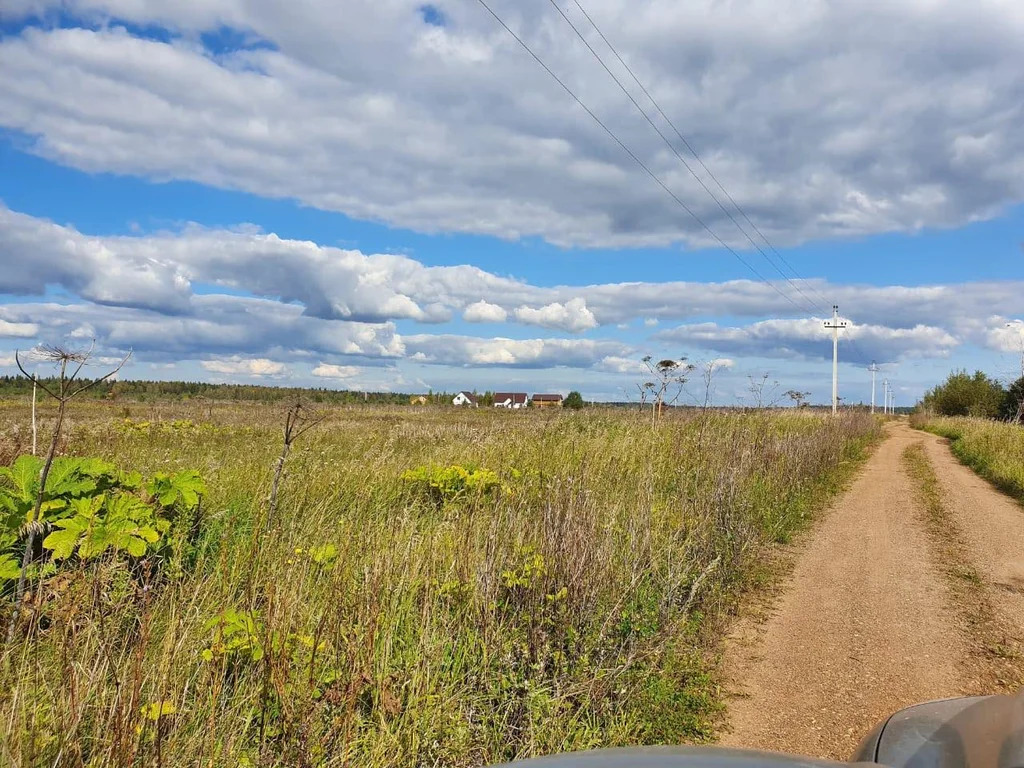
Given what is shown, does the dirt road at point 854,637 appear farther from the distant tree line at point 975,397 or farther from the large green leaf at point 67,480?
the distant tree line at point 975,397

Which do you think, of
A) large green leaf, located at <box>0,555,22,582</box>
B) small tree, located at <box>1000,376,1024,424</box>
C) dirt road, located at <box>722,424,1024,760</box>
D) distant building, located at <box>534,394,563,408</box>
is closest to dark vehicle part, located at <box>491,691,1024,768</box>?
dirt road, located at <box>722,424,1024,760</box>

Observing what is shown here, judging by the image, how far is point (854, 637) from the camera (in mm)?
5746

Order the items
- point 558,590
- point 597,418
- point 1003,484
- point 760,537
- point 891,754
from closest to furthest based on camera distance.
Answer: point 891,754 < point 558,590 < point 760,537 < point 1003,484 < point 597,418

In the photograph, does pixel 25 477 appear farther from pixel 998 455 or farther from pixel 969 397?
pixel 969 397

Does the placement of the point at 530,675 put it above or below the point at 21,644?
below

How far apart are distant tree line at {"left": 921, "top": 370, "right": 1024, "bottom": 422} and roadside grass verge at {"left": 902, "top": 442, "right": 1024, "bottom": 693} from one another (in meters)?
48.3

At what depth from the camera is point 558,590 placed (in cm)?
438

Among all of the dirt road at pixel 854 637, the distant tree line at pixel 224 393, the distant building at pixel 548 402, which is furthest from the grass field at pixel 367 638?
the distant tree line at pixel 224 393

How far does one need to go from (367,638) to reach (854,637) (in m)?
4.51

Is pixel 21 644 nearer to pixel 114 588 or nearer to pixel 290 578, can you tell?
pixel 114 588

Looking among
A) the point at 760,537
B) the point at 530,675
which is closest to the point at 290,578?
the point at 530,675

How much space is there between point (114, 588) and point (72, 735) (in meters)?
1.65

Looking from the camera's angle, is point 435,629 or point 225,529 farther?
point 225,529

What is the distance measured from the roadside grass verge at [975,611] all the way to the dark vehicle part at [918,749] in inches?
130
